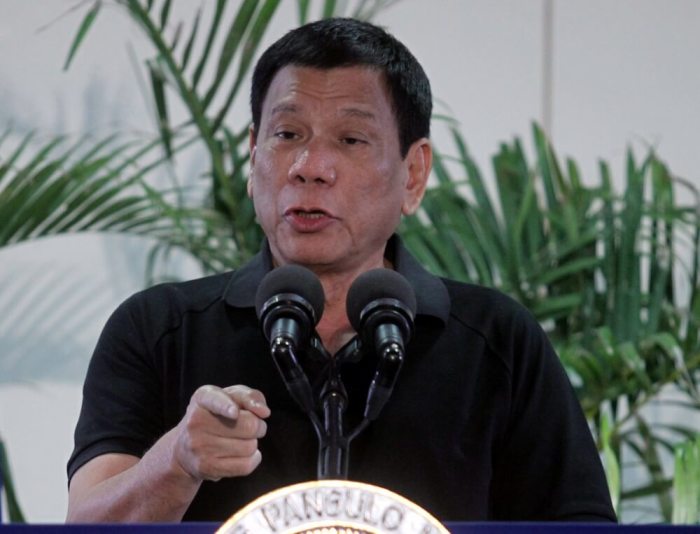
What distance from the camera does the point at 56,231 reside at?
2.66m

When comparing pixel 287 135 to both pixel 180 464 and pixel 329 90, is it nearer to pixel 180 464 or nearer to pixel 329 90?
pixel 329 90

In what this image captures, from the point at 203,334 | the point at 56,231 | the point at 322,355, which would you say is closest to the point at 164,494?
the point at 322,355

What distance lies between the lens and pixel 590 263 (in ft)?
8.98

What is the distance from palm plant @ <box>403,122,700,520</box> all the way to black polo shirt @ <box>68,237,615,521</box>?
988 mm

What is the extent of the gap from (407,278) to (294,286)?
0.53 m

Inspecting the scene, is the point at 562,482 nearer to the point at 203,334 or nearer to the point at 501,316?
the point at 501,316

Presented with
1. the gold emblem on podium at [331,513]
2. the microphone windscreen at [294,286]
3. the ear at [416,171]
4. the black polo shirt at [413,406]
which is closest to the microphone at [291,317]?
the microphone windscreen at [294,286]

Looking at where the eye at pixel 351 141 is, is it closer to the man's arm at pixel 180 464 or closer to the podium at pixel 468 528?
the man's arm at pixel 180 464

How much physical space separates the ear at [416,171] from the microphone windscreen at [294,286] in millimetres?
533

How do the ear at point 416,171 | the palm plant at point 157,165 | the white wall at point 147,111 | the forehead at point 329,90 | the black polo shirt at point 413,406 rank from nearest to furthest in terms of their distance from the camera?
the black polo shirt at point 413,406, the forehead at point 329,90, the ear at point 416,171, the palm plant at point 157,165, the white wall at point 147,111

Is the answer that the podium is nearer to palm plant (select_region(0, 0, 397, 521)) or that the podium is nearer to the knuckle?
the knuckle

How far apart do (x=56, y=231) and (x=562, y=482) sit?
137cm

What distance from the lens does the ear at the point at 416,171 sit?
5.87 feet

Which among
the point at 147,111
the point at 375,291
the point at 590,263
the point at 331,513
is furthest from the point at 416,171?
the point at 147,111
